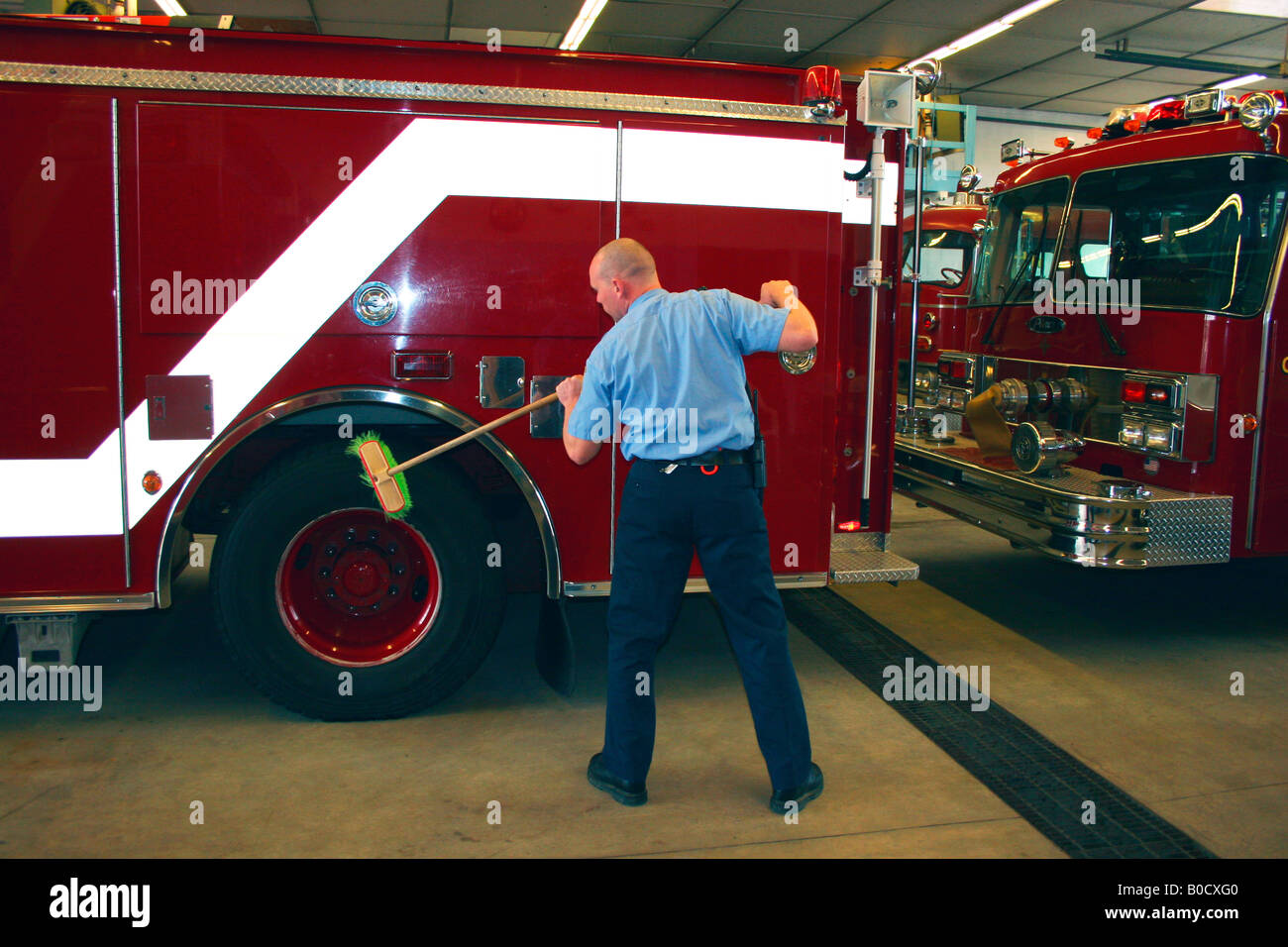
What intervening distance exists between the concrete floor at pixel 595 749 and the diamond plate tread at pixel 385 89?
231 centimetres

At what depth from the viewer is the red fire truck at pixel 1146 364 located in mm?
4867

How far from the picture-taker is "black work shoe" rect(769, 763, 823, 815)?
11.0ft

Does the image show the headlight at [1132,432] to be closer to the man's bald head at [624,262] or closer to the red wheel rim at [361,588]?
the man's bald head at [624,262]

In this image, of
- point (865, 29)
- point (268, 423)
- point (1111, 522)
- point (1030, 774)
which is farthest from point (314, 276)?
point (865, 29)

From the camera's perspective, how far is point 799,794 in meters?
3.37

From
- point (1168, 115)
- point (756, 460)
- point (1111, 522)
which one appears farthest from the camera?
point (1168, 115)

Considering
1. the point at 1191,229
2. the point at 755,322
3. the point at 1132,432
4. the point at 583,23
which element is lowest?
the point at 1132,432

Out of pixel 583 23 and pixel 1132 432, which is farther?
pixel 583 23

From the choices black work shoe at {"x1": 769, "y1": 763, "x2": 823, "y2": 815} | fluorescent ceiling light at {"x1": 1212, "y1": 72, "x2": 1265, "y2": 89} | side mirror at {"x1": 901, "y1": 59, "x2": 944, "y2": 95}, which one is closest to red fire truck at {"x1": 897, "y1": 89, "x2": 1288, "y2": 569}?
side mirror at {"x1": 901, "y1": 59, "x2": 944, "y2": 95}

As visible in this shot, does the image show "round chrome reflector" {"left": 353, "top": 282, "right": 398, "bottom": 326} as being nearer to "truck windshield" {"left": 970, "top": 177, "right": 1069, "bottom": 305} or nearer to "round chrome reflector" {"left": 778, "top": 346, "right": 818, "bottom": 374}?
"round chrome reflector" {"left": 778, "top": 346, "right": 818, "bottom": 374}

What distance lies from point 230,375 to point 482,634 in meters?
1.31

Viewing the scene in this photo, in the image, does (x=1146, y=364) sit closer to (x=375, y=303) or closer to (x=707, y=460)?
(x=707, y=460)

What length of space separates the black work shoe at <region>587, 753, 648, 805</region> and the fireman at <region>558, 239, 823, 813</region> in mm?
66

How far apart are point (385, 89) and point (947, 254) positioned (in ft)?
25.2
